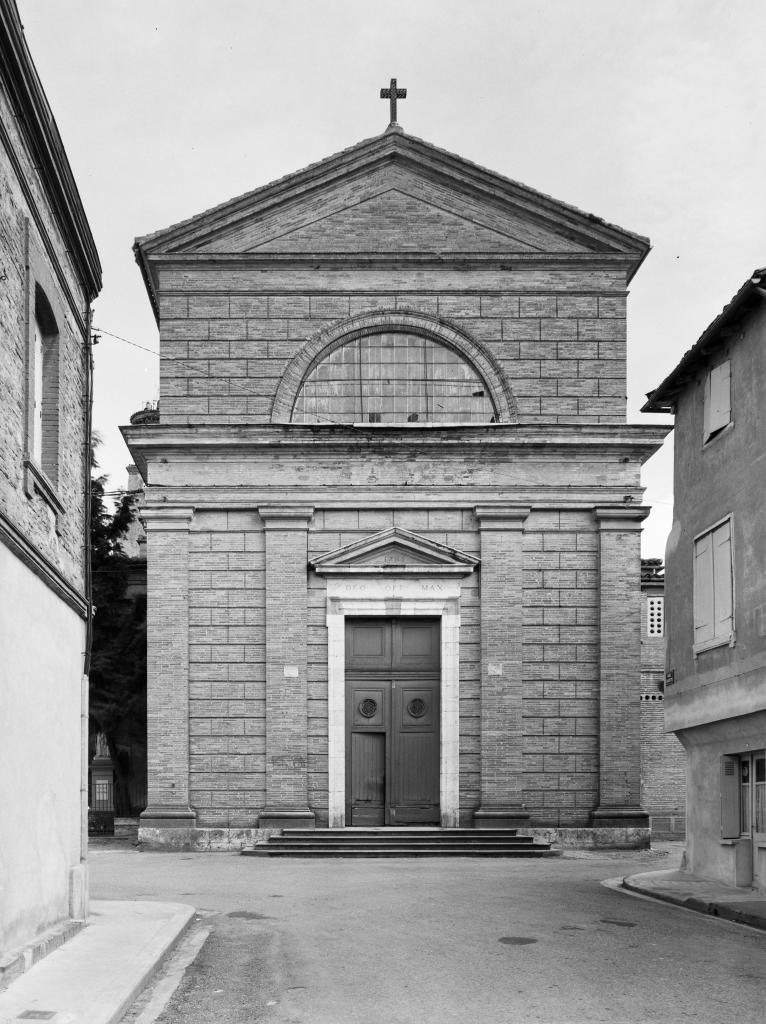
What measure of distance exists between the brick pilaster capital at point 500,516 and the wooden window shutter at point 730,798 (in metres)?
8.19

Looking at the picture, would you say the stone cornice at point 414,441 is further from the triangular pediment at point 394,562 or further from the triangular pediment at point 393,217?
the triangular pediment at point 393,217

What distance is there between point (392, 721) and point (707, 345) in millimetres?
10403

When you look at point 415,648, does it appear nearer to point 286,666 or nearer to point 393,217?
point 286,666

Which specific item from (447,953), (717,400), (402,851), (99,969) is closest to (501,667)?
(402,851)

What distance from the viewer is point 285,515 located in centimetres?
2461

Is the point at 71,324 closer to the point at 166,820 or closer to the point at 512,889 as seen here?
the point at 512,889

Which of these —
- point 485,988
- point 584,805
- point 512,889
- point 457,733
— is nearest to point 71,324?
point 485,988

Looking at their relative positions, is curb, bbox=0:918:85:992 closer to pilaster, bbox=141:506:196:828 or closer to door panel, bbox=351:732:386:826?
pilaster, bbox=141:506:196:828

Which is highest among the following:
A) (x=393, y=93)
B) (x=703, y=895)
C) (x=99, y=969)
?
(x=393, y=93)

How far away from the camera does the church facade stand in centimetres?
2423

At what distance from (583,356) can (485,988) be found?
17.0 meters

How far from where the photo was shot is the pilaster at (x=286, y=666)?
944 inches

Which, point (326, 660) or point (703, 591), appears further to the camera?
point (326, 660)

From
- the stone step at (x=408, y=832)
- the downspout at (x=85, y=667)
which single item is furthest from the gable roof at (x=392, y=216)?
the downspout at (x=85, y=667)
